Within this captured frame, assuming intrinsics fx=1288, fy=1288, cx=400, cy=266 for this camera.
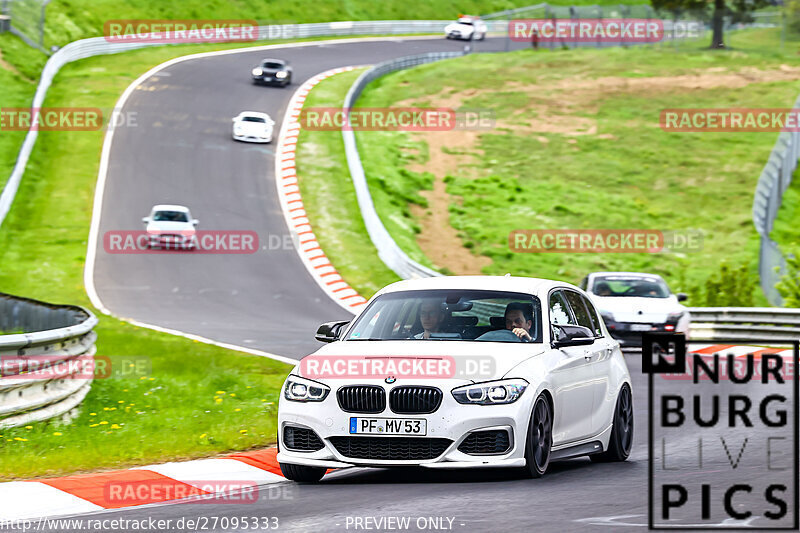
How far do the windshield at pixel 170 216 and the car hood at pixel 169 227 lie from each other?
135 millimetres

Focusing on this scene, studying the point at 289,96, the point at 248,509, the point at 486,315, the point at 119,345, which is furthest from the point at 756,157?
the point at 248,509

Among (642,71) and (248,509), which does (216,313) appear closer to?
(248,509)

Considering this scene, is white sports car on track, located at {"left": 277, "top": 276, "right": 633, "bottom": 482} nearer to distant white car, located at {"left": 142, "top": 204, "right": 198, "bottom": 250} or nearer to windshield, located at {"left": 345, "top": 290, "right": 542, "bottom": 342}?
windshield, located at {"left": 345, "top": 290, "right": 542, "bottom": 342}

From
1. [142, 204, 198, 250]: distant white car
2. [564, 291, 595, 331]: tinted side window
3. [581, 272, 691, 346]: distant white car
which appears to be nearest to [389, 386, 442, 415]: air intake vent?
[564, 291, 595, 331]: tinted side window

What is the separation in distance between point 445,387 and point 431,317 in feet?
3.94

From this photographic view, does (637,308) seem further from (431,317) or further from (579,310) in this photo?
(431,317)

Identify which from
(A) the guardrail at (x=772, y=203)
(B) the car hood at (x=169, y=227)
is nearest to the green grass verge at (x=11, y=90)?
(B) the car hood at (x=169, y=227)

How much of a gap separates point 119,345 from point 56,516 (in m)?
13.5

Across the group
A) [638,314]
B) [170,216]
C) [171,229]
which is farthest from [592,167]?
[638,314]

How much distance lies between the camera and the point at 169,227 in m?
36.7

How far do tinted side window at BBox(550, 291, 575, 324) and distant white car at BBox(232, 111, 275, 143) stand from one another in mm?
39434

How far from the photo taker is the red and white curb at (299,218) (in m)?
32.6

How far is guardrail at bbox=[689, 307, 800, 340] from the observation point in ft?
86.3

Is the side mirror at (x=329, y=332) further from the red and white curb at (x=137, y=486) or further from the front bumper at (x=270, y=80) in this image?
the front bumper at (x=270, y=80)
